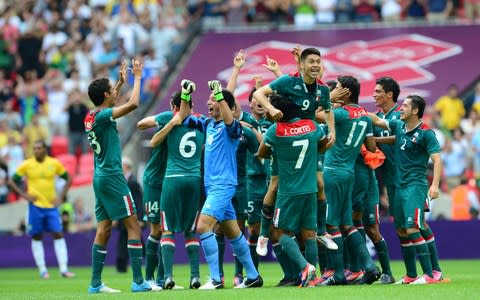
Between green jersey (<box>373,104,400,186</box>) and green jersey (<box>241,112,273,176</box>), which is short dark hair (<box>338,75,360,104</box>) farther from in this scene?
green jersey (<box>241,112,273,176</box>)

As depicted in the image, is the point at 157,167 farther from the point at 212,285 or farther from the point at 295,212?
the point at 295,212

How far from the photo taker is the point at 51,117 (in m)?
33.6

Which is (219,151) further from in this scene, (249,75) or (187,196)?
(249,75)

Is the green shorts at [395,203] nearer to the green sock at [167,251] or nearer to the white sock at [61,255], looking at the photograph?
the green sock at [167,251]

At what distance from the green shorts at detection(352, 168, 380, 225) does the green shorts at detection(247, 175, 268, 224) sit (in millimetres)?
1568

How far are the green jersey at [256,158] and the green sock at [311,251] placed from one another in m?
2.20

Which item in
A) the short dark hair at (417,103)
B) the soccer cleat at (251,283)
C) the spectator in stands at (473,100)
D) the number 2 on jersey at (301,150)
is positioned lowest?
the soccer cleat at (251,283)

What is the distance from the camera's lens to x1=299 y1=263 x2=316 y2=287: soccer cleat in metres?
16.8

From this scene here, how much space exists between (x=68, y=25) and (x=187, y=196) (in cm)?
2033

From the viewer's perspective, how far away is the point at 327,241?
57.7 feet

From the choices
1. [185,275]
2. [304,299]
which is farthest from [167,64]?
[304,299]

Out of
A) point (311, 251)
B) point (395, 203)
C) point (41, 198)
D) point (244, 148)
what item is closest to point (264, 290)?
point (311, 251)

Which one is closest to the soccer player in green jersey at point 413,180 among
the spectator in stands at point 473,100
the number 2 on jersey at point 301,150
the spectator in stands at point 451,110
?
the number 2 on jersey at point 301,150

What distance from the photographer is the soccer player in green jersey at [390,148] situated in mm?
18234
